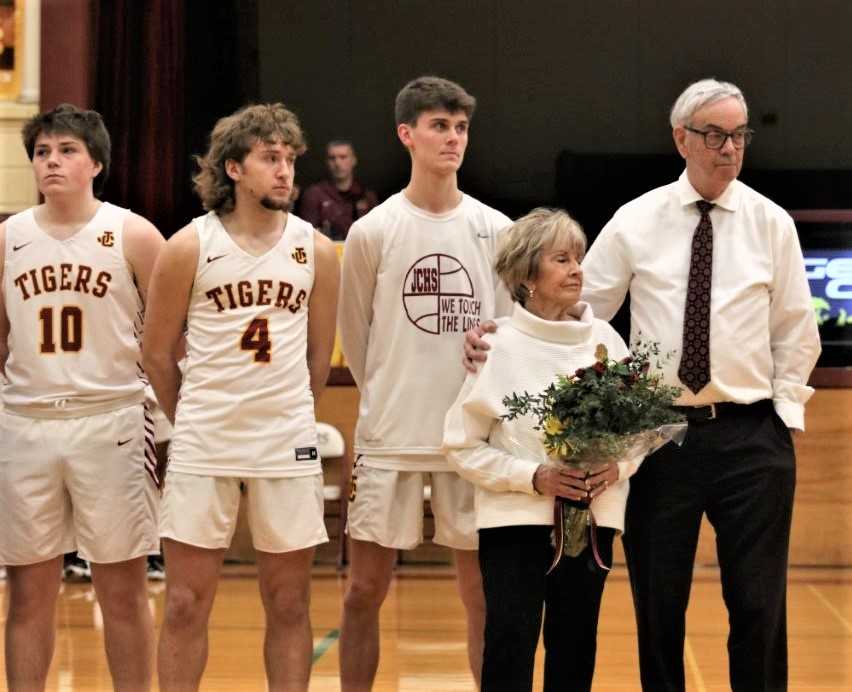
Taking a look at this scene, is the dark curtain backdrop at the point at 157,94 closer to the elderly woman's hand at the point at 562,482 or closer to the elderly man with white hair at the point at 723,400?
the elderly man with white hair at the point at 723,400

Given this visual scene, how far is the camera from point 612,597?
7.65m

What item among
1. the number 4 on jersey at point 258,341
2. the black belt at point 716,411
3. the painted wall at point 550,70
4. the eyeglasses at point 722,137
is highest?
the painted wall at point 550,70

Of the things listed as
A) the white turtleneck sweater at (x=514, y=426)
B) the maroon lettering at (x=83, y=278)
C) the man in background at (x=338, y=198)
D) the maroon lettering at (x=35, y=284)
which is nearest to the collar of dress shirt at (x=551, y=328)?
the white turtleneck sweater at (x=514, y=426)

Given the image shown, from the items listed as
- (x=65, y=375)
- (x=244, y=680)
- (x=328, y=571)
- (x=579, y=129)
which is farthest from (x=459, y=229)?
(x=579, y=129)

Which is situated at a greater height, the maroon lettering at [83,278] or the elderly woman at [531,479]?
the maroon lettering at [83,278]

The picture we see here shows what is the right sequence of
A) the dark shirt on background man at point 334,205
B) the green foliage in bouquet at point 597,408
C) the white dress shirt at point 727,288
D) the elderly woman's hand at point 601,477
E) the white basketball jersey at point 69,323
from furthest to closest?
1. the dark shirt on background man at point 334,205
2. the white basketball jersey at point 69,323
3. the white dress shirt at point 727,288
4. the elderly woman's hand at point 601,477
5. the green foliage in bouquet at point 597,408

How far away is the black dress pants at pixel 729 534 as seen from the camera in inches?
172

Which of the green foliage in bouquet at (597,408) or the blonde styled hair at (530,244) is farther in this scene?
the blonde styled hair at (530,244)

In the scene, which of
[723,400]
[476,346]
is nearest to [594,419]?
[476,346]

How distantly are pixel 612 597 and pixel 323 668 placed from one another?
2.22 metres

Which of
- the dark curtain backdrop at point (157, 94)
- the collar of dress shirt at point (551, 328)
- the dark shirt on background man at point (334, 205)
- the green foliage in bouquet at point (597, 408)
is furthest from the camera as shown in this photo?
the dark shirt on background man at point (334, 205)

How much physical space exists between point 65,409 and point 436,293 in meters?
1.10

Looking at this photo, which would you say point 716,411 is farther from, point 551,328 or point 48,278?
point 48,278

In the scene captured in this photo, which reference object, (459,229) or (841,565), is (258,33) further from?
(459,229)
